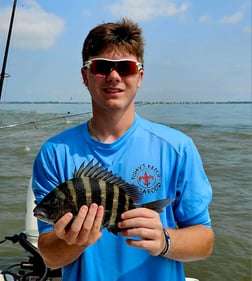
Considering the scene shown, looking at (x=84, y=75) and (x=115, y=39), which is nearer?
(x=115, y=39)

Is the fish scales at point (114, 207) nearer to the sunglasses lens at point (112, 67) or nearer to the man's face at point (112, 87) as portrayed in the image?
the man's face at point (112, 87)

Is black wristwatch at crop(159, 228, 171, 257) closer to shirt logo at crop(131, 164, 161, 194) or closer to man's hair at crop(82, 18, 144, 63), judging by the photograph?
shirt logo at crop(131, 164, 161, 194)

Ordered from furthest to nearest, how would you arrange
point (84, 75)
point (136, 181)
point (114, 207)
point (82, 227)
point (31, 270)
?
1. point (31, 270)
2. point (84, 75)
3. point (136, 181)
4. point (114, 207)
5. point (82, 227)

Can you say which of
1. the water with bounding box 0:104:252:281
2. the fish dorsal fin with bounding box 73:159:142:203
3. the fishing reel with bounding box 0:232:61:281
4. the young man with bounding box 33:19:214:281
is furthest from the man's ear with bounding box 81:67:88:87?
the water with bounding box 0:104:252:281

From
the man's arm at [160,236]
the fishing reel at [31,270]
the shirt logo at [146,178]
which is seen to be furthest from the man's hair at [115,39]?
the fishing reel at [31,270]

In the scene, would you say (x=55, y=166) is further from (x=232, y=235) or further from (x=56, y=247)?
(x=232, y=235)

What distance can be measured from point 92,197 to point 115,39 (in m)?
0.95

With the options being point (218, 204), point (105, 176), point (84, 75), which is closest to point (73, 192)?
point (105, 176)

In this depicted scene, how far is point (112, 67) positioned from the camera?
2.26 m

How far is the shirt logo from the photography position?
7.40ft

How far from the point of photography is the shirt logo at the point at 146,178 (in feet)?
7.40

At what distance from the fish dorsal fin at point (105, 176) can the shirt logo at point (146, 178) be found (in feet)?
0.52

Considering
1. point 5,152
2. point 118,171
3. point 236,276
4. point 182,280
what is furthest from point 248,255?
point 5,152

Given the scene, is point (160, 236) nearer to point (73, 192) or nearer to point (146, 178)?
point (146, 178)
